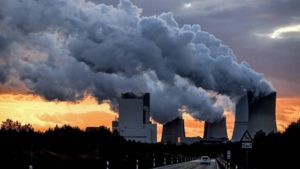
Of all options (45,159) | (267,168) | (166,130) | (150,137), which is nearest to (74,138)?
(45,159)

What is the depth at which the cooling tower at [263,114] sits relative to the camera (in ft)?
312

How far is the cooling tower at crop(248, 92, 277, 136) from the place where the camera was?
9512 cm

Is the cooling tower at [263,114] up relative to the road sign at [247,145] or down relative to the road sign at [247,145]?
up

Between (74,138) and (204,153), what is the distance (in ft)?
435

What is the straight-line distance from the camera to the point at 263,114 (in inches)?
3826

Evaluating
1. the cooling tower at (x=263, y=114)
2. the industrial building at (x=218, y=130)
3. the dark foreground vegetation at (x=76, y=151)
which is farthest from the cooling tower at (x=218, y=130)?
the dark foreground vegetation at (x=76, y=151)

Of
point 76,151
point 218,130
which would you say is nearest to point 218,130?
point 218,130

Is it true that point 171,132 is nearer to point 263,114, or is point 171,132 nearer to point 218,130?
point 218,130

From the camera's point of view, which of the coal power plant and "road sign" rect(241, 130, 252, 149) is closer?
"road sign" rect(241, 130, 252, 149)

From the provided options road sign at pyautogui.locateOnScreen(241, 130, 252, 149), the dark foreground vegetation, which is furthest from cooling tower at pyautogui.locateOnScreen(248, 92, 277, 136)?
road sign at pyautogui.locateOnScreen(241, 130, 252, 149)

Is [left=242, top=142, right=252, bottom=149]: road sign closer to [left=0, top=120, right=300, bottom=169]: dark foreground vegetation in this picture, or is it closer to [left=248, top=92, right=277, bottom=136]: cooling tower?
[left=0, top=120, right=300, bottom=169]: dark foreground vegetation

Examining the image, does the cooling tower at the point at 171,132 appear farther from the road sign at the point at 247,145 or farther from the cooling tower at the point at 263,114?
the road sign at the point at 247,145

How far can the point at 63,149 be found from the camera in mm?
46344

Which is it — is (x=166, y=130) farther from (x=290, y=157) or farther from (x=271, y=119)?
(x=290, y=157)
